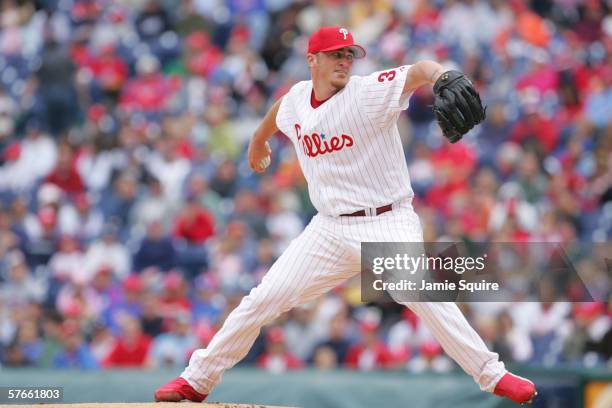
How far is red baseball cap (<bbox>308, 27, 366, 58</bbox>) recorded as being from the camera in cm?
534

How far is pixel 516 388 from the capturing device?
5.13 m

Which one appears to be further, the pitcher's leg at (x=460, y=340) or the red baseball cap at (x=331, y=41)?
the red baseball cap at (x=331, y=41)

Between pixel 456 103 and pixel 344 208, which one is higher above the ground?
pixel 456 103

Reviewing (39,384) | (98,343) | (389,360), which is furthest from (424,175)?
(39,384)

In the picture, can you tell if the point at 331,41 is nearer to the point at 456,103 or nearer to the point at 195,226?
the point at 456,103

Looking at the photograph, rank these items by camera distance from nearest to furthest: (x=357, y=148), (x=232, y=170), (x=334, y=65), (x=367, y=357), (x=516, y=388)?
(x=516, y=388), (x=357, y=148), (x=334, y=65), (x=367, y=357), (x=232, y=170)

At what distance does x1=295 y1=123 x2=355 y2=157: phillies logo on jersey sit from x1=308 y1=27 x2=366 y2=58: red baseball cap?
39cm

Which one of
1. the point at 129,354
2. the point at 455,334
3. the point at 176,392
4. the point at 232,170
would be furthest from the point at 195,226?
the point at 455,334

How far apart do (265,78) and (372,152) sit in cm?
772

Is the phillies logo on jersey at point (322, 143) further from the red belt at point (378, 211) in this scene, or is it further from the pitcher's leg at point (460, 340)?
the pitcher's leg at point (460, 340)

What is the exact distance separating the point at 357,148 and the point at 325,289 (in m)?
0.70

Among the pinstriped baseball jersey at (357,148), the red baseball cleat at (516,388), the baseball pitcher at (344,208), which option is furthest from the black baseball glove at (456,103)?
the red baseball cleat at (516,388)

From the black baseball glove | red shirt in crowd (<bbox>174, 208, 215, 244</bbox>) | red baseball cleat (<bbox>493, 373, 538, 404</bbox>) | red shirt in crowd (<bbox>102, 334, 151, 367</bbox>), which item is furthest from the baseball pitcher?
red shirt in crowd (<bbox>174, 208, 215, 244</bbox>)

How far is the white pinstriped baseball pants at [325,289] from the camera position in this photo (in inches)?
204
